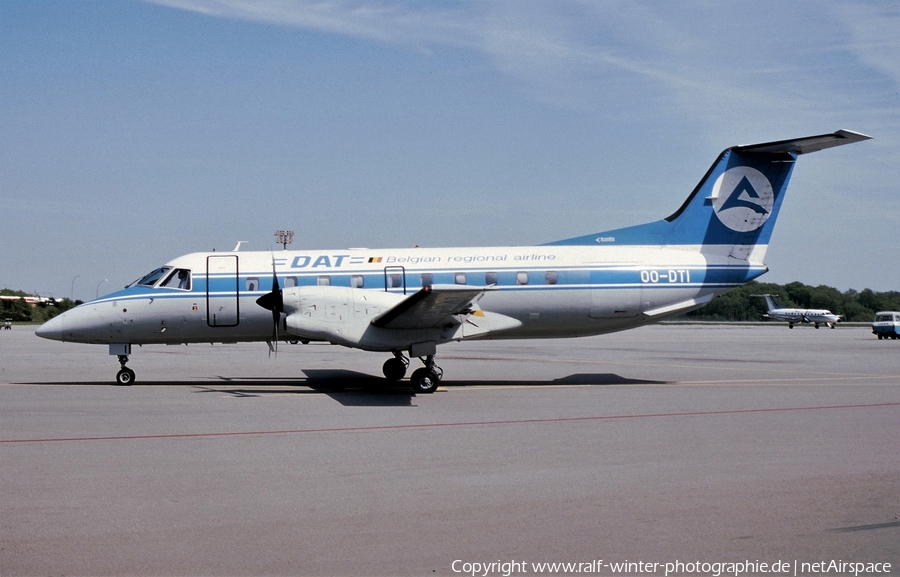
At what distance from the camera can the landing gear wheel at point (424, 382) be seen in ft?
57.0

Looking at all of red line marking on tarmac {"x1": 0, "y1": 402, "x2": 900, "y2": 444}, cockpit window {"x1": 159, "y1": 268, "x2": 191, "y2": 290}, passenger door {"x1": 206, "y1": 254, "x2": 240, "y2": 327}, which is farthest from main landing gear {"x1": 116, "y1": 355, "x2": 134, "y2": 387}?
red line marking on tarmac {"x1": 0, "y1": 402, "x2": 900, "y2": 444}

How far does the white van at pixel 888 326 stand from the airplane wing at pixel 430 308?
137 ft

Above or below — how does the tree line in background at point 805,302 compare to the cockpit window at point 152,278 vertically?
above

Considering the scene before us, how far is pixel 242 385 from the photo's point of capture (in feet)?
63.5

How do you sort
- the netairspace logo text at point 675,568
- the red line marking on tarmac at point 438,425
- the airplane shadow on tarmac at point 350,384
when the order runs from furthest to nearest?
the airplane shadow on tarmac at point 350,384
the red line marking on tarmac at point 438,425
the netairspace logo text at point 675,568

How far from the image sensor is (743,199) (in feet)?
67.4

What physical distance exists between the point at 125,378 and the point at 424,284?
7565 mm

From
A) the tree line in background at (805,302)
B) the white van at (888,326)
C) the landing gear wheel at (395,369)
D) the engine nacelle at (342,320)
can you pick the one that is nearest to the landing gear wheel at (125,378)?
the engine nacelle at (342,320)

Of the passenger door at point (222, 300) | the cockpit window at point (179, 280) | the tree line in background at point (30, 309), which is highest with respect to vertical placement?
the tree line in background at point (30, 309)

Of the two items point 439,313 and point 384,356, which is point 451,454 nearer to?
point 439,313

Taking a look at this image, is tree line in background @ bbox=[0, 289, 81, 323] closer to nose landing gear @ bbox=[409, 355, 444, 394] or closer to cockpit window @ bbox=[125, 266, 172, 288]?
cockpit window @ bbox=[125, 266, 172, 288]

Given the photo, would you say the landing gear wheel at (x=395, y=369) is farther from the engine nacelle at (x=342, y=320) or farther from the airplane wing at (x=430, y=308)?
the airplane wing at (x=430, y=308)

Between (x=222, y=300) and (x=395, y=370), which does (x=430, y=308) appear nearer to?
(x=395, y=370)

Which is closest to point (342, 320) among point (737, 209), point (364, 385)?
point (364, 385)
